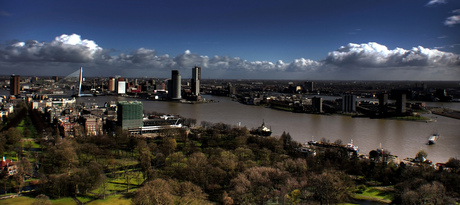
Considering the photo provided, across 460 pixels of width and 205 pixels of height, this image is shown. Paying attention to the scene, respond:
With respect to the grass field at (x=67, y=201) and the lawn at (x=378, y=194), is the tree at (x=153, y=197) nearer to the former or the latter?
the grass field at (x=67, y=201)

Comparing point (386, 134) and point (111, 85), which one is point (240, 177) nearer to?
point (386, 134)

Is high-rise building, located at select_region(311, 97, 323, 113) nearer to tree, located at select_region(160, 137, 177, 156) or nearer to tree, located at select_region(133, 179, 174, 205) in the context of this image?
tree, located at select_region(160, 137, 177, 156)

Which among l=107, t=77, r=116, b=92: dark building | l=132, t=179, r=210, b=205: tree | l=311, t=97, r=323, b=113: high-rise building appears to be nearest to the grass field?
l=132, t=179, r=210, b=205: tree

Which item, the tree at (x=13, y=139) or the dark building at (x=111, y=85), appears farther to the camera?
the dark building at (x=111, y=85)

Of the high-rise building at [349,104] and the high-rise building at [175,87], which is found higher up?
the high-rise building at [175,87]

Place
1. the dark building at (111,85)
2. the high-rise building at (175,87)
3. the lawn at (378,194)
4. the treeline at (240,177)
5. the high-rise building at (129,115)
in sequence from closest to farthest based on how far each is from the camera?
1. the treeline at (240,177)
2. the lawn at (378,194)
3. the high-rise building at (129,115)
4. the high-rise building at (175,87)
5. the dark building at (111,85)

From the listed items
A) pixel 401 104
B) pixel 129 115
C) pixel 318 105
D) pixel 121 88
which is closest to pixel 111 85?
pixel 121 88

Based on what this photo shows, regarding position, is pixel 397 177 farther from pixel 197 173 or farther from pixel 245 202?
pixel 197 173

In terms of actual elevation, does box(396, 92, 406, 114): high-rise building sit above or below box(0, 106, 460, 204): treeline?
above

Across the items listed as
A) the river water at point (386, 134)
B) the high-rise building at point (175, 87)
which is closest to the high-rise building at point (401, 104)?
the river water at point (386, 134)
